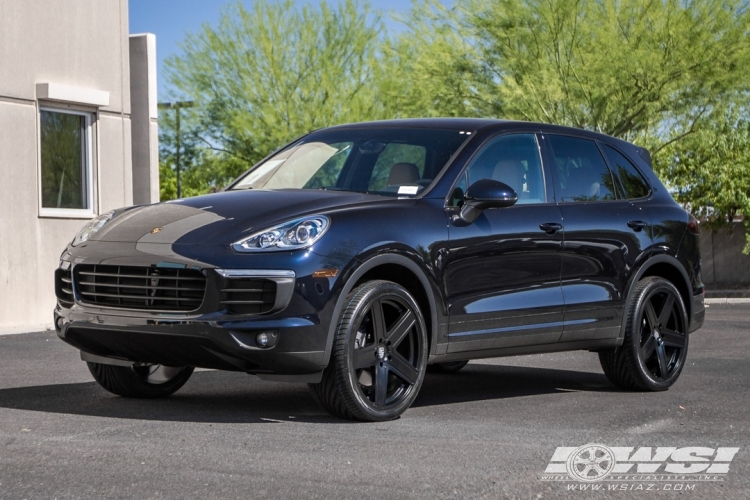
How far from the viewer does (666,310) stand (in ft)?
29.6

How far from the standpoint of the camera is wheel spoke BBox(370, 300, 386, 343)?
6.77m

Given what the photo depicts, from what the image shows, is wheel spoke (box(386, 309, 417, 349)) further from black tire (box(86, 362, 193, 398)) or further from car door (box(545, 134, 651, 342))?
black tire (box(86, 362, 193, 398))

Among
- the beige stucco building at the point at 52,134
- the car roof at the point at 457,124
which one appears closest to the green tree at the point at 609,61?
the beige stucco building at the point at 52,134

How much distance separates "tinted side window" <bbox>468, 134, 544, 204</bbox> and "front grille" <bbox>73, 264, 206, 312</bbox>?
2.07 metres

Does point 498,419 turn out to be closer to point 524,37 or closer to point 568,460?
point 568,460

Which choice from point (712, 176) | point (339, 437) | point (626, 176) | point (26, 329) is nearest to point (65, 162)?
point (26, 329)

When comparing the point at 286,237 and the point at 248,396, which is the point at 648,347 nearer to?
the point at 248,396

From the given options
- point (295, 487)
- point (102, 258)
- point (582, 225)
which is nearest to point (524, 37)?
point (582, 225)

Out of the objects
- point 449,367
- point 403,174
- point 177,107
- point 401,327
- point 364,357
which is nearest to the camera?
point 364,357

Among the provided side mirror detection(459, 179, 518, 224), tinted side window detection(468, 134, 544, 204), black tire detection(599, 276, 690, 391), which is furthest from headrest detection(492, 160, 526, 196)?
black tire detection(599, 276, 690, 391)

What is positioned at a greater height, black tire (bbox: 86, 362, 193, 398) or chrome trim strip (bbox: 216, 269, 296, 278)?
chrome trim strip (bbox: 216, 269, 296, 278)

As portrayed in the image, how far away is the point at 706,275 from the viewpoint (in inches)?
1196

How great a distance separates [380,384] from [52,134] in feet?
34.6

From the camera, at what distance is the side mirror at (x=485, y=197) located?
7.30 m
